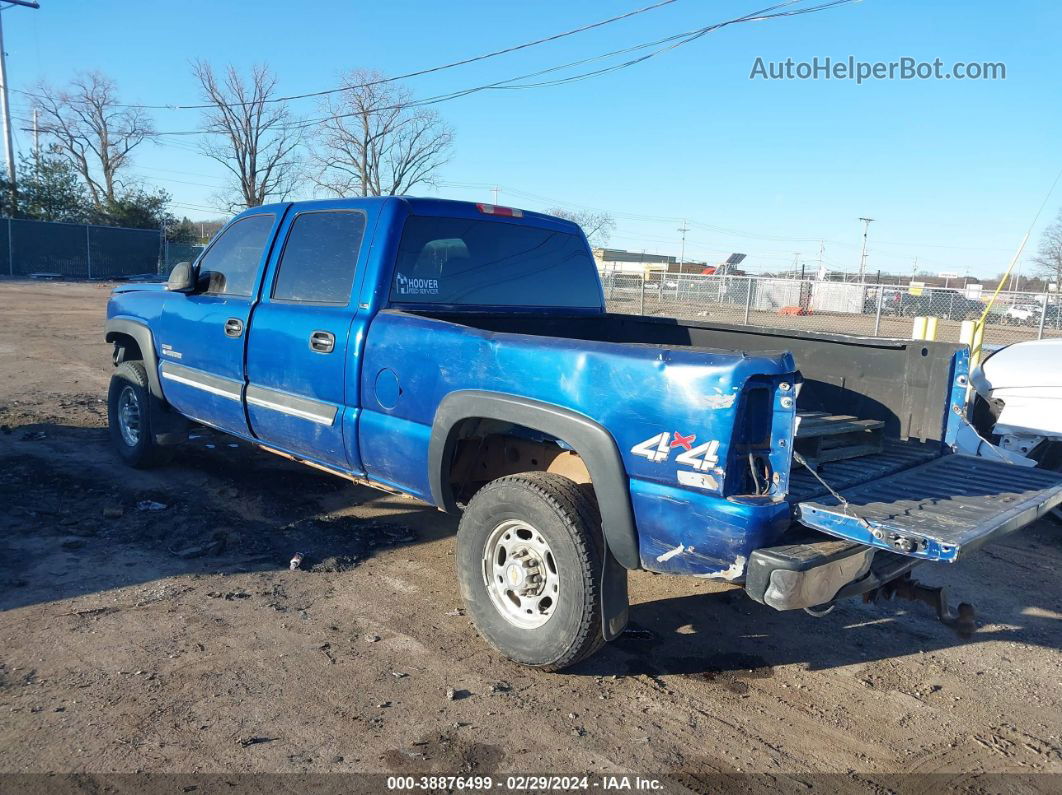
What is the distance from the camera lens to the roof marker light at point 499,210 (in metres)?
4.80

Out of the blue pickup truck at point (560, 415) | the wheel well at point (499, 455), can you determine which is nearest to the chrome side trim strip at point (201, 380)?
the blue pickup truck at point (560, 415)

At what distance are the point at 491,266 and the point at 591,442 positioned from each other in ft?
6.67

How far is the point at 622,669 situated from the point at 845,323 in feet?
56.5

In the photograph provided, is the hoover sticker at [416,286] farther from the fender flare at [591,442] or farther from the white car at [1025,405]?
the white car at [1025,405]

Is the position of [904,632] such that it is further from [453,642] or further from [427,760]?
[427,760]

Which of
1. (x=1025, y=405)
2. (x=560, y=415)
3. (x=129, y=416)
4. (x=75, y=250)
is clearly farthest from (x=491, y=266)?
(x=75, y=250)

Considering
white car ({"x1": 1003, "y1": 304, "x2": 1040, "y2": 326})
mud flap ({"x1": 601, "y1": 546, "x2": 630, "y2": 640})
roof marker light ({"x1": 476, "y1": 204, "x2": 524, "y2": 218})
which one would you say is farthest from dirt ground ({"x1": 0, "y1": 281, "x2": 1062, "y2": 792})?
white car ({"x1": 1003, "y1": 304, "x2": 1040, "y2": 326})

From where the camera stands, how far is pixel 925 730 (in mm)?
3182

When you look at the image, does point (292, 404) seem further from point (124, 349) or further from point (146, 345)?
point (124, 349)

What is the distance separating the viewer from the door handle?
4.23 metres

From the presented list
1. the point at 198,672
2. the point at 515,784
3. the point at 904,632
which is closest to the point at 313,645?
the point at 198,672

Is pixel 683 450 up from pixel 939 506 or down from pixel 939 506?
up

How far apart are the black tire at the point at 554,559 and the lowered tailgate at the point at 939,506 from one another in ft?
2.83

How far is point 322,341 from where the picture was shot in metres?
4.30
